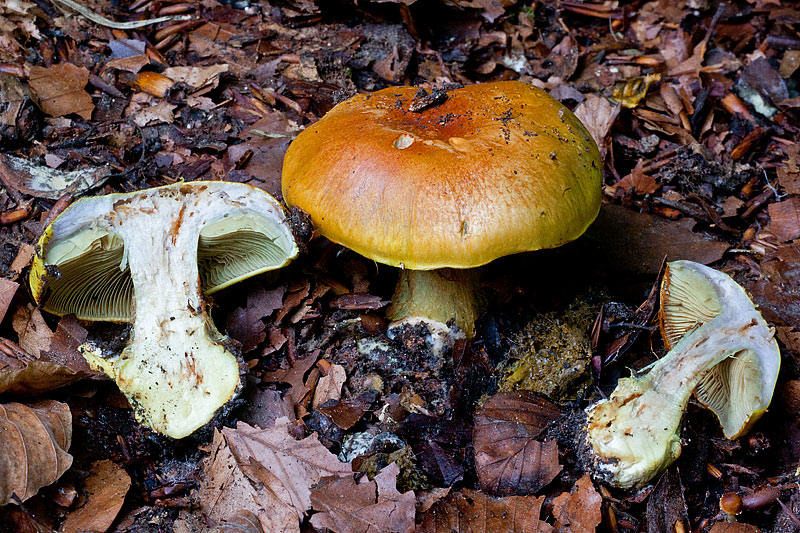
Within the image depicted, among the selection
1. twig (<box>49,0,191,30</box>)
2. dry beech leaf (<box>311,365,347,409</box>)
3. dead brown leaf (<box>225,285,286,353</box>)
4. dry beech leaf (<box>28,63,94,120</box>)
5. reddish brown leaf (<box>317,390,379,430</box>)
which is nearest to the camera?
reddish brown leaf (<box>317,390,379,430</box>)

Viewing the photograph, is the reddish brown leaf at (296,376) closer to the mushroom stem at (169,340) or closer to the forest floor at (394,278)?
the forest floor at (394,278)

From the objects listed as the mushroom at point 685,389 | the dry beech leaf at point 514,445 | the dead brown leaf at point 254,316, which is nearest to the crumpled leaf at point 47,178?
the dead brown leaf at point 254,316

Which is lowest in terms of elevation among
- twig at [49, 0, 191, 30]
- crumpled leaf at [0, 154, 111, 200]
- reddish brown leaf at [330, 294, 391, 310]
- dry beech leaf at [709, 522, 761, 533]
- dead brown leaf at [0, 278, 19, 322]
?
dry beech leaf at [709, 522, 761, 533]

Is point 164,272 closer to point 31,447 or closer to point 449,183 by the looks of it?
point 31,447

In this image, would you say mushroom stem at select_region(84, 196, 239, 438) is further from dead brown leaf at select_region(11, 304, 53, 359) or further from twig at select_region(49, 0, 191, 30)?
twig at select_region(49, 0, 191, 30)

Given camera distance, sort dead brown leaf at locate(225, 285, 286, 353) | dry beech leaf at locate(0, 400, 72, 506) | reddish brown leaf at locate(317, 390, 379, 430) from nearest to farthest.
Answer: dry beech leaf at locate(0, 400, 72, 506), reddish brown leaf at locate(317, 390, 379, 430), dead brown leaf at locate(225, 285, 286, 353)

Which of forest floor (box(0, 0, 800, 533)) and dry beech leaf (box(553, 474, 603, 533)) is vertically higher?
forest floor (box(0, 0, 800, 533))

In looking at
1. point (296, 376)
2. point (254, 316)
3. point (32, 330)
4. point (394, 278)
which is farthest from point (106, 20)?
point (296, 376)

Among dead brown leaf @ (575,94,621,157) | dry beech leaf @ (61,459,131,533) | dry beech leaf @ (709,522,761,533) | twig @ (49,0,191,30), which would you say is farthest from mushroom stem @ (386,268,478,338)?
twig @ (49,0,191,30)
